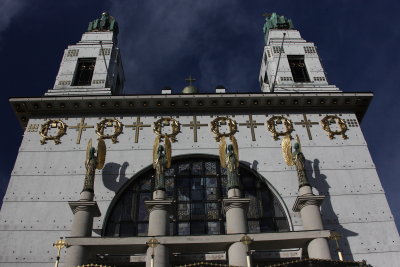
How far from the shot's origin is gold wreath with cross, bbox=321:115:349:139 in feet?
74.0

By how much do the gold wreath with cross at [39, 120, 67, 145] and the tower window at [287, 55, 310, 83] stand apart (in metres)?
12.7

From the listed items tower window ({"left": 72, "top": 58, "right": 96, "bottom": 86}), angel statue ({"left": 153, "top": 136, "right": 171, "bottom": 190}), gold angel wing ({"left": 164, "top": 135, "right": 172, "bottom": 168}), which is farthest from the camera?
tower window ({"left": 72, "top": 58, "right": 96, "bottom": 86})

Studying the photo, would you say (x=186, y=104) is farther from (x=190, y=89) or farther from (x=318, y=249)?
(x=318, y=249)

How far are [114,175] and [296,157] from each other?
780 centimetres

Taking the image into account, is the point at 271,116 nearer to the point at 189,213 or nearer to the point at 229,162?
the point at 229,162

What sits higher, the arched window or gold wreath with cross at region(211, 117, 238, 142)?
gold wreath with cross at region(211, 117, 238, 142)

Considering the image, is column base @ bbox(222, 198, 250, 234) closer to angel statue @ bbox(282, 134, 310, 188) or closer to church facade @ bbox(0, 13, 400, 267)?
church facade @ bbox(0, 13, 400, 267)

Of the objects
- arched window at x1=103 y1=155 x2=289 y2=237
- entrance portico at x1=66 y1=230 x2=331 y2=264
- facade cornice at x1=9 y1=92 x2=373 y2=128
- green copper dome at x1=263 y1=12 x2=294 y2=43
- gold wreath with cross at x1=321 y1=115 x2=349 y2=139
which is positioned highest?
green copper dome at x1=263 y1=12 x2=294 y2=43

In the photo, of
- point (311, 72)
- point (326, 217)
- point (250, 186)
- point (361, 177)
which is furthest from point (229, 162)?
point (311, 72)

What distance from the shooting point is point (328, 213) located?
1939 cm

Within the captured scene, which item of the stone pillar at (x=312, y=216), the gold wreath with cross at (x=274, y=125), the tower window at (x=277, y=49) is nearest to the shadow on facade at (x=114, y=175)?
the gold wreath with cross at (x=274, y=125)

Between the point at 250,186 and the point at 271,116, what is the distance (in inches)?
171

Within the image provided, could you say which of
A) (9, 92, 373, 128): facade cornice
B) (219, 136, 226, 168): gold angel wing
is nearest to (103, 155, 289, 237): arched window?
(219, 136, 226, 168): gold angel wing

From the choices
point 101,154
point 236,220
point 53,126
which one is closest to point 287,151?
point 236,220
